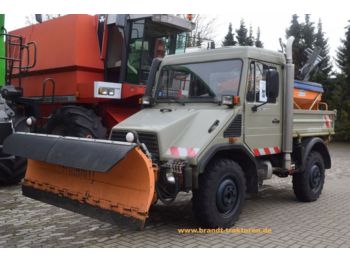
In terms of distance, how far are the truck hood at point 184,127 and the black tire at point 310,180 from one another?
2297 millimetres

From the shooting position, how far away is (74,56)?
7.85 meters

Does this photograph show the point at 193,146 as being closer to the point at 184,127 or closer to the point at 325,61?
the point at 184,127

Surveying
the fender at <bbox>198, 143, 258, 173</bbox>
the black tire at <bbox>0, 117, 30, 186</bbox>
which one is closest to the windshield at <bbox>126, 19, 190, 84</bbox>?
the black tire at <bbox>0, 117, 30, 186</bbox>

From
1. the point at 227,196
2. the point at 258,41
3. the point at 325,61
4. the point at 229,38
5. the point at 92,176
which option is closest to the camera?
the point at 92,176

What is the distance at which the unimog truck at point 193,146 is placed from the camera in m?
4.40

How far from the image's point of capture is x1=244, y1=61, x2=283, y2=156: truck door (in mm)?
5430

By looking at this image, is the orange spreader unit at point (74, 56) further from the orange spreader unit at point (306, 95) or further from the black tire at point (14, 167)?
the orange spreader unit at point (306, 95)

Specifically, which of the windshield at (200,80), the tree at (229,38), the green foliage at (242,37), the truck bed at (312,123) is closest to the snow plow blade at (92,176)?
the windshield at (200,80)

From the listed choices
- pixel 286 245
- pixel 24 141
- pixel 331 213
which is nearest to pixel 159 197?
pixel 286 245

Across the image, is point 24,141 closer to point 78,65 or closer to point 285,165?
point 78,65

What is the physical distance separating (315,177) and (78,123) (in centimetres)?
420

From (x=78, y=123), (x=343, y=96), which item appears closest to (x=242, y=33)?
(x=343, y=96)

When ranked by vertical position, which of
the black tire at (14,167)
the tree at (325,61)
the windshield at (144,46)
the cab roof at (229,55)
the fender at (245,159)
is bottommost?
the black tire at (14,167)

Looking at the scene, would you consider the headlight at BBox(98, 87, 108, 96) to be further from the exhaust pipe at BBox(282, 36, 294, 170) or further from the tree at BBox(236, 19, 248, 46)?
the tree at BBox(236, 19, 248, 46)
